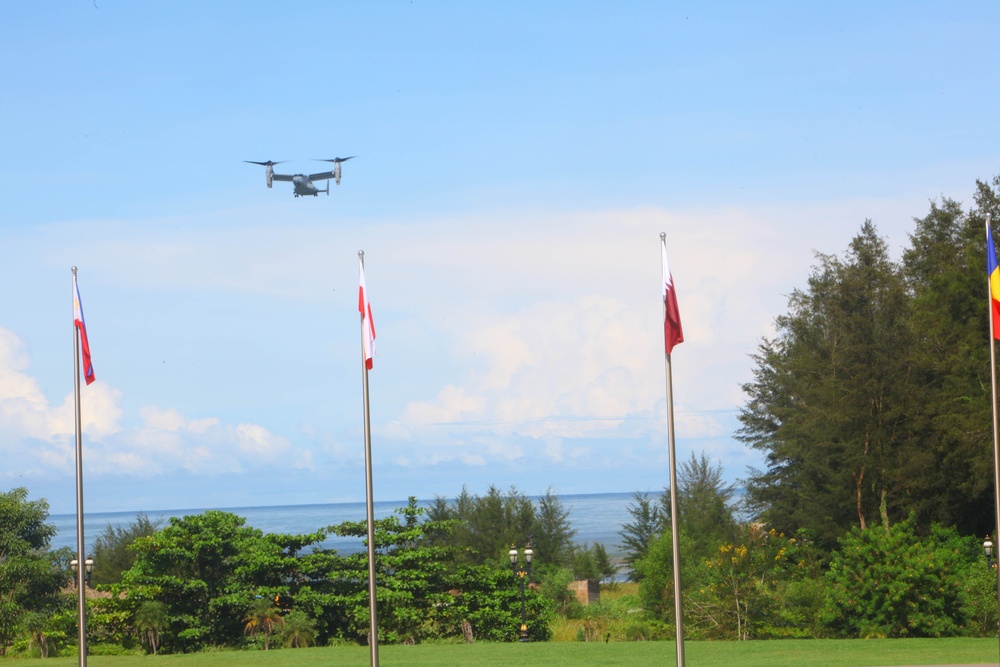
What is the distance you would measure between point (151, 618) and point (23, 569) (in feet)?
16.5

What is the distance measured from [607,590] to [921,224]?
25593 mm

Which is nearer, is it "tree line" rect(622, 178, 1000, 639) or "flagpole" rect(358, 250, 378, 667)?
"flagpole" rect(358, 250, 378, 667)

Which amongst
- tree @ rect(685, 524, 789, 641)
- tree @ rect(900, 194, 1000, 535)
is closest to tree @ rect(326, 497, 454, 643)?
tree @ rect(685, 524, 789, 641)

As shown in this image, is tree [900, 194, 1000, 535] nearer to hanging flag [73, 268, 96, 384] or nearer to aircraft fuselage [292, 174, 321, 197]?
aircraft fuselage [292, 174, 321, 197]

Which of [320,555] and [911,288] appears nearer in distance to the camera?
[320,555]

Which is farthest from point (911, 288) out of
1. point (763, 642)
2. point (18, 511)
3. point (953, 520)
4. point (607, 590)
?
point (18, 511)

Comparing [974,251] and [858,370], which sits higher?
[974,251]

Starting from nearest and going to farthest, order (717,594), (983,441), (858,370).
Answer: (717,594), (983,441), (858,370)

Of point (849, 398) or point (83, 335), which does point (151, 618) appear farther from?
point (849, 398)

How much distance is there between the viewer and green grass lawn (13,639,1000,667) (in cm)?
2302

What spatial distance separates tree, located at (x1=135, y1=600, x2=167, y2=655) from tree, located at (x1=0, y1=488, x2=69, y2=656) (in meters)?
3.95

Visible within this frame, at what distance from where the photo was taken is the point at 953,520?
44750 millimetres

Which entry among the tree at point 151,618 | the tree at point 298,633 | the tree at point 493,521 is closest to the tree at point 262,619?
the tree at point 298,633

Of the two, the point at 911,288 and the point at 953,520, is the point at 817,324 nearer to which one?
the point at 911,288
